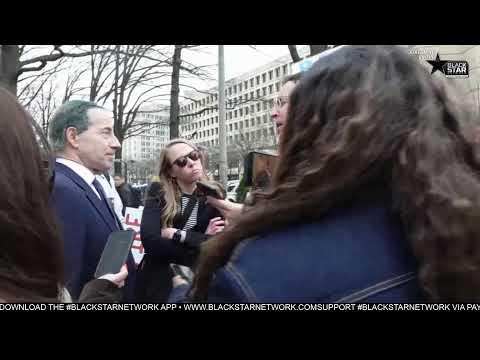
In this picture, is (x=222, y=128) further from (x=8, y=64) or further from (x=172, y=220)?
(x=172, y=220)

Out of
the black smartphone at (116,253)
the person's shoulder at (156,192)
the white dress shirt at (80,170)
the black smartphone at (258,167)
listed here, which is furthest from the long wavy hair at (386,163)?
the person's shoulder at (156,192)

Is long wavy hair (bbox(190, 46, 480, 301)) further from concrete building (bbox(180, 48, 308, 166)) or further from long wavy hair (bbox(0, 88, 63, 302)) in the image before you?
concrete building (bbox(180, 48, 308, 166))

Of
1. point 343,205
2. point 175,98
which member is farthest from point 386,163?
point 175,98

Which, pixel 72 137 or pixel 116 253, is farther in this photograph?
pixel 72 137

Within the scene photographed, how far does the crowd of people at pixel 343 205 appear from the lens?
94 cm

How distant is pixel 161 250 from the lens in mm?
2605

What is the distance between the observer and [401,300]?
967 millimetres

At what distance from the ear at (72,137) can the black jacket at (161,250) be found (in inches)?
24.9

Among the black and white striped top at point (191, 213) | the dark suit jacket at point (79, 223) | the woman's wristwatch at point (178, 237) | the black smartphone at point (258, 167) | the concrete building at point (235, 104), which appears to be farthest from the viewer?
the concrete building at point (235, 104)

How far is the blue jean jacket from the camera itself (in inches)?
37.0

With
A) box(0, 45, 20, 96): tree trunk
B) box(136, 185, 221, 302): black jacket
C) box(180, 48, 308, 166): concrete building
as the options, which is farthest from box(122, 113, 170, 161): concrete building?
box(136, 185, 221, 302): black jacket

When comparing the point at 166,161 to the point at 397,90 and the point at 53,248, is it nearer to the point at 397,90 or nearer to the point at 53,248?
the point at 53,248

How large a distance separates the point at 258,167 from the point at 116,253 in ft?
3.23

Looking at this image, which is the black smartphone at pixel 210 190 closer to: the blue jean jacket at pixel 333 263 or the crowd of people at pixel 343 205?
the crowd of people at pixel 343 205
